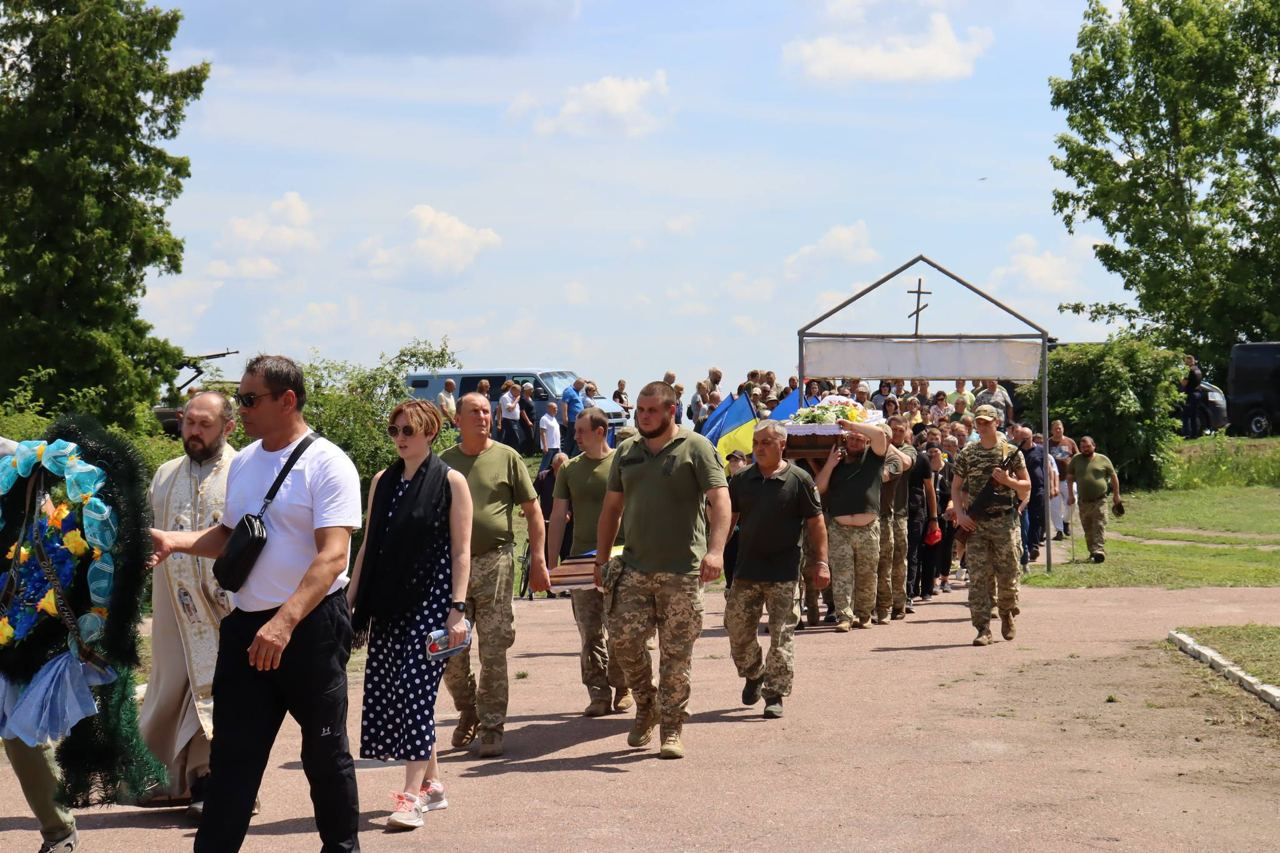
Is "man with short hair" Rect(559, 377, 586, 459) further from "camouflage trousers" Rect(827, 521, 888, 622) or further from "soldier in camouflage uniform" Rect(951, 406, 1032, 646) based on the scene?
"soldier in camouflage uniform" Rect(951, 406, 1032, 646)

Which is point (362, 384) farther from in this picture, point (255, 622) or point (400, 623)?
point (255, 622)

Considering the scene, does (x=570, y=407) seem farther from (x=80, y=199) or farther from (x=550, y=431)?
(x=80, y=199)

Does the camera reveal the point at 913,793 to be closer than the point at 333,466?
No

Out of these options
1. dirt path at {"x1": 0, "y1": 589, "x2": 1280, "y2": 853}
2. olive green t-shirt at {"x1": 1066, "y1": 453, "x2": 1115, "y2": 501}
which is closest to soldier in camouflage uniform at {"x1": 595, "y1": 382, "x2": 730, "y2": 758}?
dirt path at {"x1": 0, "y1": 589, "x2": 1280, "y2": 853}

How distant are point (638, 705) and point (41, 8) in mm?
29792

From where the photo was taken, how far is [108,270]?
114 feet

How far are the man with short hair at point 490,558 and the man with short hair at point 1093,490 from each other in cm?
1529

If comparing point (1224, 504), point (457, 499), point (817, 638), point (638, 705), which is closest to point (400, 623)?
point (457, 499)

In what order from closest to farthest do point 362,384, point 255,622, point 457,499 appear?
1. point 255,622
2. point 457,499
3. point 362,384

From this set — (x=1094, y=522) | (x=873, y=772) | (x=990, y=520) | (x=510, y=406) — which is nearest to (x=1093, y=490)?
(x=1094, y=522)

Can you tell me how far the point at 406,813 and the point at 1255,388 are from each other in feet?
127

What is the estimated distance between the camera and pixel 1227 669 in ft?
39.2

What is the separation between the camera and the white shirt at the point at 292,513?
5.86 metres

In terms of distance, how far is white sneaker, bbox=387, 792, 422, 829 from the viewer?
7.39 metres
